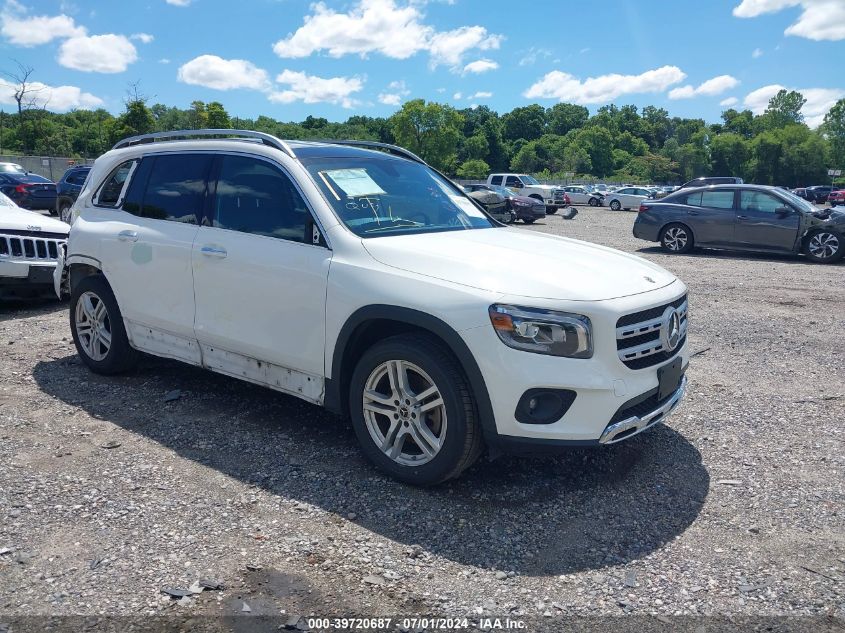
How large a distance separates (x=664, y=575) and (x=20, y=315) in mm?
7926

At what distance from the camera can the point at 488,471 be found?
415 centimetres

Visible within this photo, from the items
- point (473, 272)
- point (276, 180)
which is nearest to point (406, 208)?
point (276, 180)

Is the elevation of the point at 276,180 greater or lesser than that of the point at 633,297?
greater

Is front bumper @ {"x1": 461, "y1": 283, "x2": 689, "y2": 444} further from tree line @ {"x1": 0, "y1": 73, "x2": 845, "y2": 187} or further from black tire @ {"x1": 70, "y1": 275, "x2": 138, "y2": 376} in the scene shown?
tree line @ {"x1": 0, "y1": 73, "x2": 845, "y2": 187}

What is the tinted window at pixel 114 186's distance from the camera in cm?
562

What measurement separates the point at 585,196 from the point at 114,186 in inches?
1797

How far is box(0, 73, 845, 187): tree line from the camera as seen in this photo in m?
57.3

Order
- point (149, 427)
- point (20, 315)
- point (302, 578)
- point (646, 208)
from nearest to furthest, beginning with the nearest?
point (302, 578) → point (149, 427) → point (20, 315) → point (646, 208)

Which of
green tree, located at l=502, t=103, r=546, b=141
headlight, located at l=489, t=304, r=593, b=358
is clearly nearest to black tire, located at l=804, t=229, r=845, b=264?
headlight, located at l=489, t=304, r=593, b=358

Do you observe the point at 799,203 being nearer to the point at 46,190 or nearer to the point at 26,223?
the point at 26,223

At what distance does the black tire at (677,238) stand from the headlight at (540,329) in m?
13.0

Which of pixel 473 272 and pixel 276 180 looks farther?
pixel 276 180

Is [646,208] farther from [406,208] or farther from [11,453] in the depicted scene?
[11,453]

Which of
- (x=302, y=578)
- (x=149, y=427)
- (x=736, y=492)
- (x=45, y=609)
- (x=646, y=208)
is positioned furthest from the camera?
(x=646, y=208)
